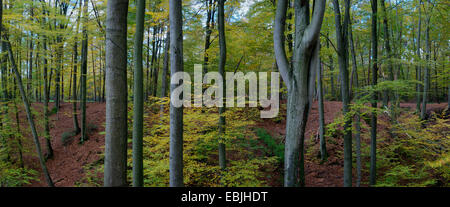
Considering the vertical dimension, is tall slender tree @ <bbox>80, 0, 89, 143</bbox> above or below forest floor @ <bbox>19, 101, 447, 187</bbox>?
above

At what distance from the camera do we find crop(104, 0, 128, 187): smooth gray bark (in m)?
2.27

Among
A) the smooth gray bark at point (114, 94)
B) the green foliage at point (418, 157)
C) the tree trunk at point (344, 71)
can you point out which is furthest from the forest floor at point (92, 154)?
the smooth gray bark at point (114, 94)

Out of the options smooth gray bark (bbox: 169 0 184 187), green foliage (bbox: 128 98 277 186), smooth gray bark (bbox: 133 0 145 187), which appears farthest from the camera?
green foliage (bbox: 128 98 277 186)

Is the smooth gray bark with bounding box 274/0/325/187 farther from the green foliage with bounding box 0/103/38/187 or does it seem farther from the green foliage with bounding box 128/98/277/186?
the green foliage with bounding box 0/103/38/187

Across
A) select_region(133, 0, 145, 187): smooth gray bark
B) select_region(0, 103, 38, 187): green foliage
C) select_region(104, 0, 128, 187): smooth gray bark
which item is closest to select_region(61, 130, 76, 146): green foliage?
select_region(0, 103, 38, 187): green foliage

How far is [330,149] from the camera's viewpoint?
962 cm

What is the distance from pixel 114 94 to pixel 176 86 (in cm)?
176

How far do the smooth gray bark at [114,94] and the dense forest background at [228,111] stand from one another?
0.01 metres

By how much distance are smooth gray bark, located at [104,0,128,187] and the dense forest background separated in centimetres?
1

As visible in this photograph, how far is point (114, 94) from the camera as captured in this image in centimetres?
228

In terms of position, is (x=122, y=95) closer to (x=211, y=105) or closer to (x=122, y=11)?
(x=122, y=11)

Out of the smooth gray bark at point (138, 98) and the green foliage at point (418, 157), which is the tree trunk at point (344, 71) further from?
the smooth gray bark at point (138, 98)
